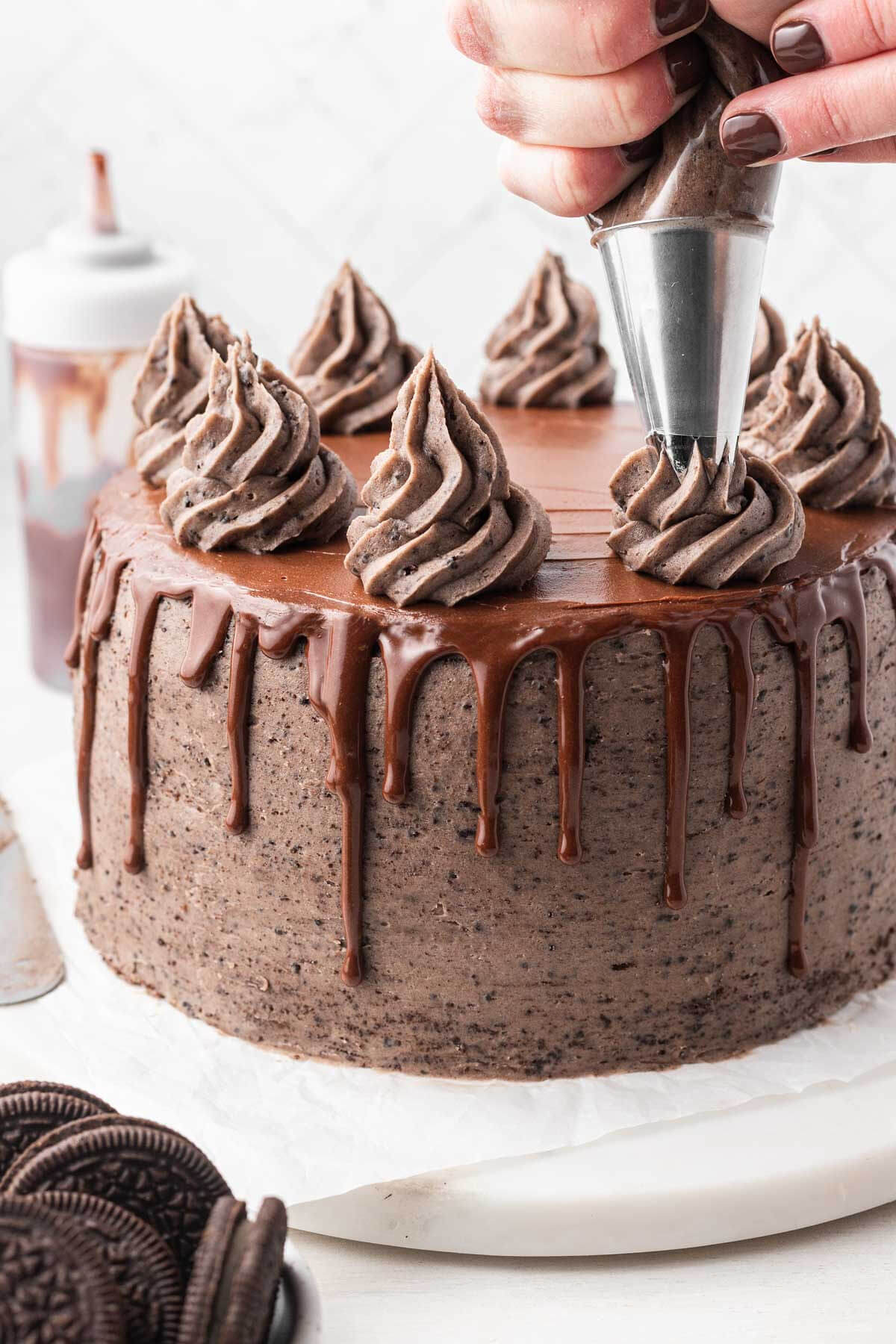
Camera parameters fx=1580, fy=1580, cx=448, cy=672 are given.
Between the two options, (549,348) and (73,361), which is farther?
(73,361)

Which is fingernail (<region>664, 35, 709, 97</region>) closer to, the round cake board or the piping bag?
the piping bag

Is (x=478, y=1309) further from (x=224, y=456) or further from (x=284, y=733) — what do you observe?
(x=224, y=456)

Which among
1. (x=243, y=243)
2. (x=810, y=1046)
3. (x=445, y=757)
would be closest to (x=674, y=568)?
(x=445, y=757)

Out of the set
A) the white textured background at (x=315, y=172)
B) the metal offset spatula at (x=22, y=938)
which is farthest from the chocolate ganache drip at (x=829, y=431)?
the white textured background at (x=315, y=172)

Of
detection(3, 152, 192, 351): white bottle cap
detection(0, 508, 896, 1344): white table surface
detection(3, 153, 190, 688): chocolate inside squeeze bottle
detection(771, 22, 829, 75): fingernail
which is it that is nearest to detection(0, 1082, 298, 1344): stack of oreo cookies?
detection(0, 508, 896, 1344): white table surface

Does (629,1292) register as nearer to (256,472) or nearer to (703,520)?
(703,520)

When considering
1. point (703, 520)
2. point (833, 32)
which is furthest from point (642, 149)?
point (703, 520)

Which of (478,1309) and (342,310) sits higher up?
(342,310)
